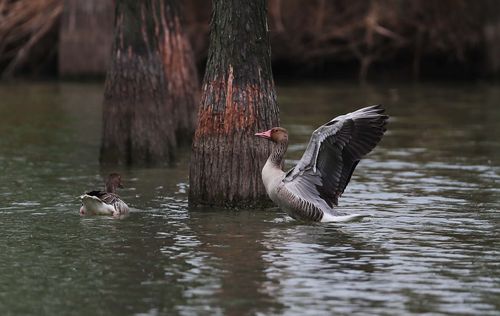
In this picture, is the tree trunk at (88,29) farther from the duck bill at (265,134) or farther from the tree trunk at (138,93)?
the duck bill at (265,134)

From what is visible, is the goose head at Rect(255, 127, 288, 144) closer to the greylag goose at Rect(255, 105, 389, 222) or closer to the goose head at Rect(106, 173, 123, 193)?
the greylag goose at Rect(255, 105, 389, 222)

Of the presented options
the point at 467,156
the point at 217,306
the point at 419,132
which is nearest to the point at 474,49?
the point at 419,132

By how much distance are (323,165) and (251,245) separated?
1.53 m

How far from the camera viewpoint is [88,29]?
30.0 meters

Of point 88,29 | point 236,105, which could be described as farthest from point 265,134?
point 88,29

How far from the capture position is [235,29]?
39.9 feet

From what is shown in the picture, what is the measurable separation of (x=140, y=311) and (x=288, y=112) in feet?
50.7

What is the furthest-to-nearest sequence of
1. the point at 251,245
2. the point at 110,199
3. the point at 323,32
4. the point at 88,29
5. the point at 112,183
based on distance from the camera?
the point at 323,32, the point at 88,29, the point at 112,183, the point at 110,199, the point at 251,245

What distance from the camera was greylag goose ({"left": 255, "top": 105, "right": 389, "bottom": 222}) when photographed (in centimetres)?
1152

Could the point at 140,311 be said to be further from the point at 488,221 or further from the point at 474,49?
the point at 474,49

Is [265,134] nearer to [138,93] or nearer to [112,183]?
[112,183]

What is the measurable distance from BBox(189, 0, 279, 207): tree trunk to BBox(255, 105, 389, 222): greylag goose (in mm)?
482

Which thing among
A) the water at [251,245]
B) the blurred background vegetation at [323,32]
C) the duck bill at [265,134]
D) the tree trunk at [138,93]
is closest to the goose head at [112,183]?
the water at [251,245]

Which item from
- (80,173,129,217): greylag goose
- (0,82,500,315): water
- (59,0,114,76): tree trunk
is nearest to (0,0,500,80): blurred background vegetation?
(59,0,114,76): tree trunk
